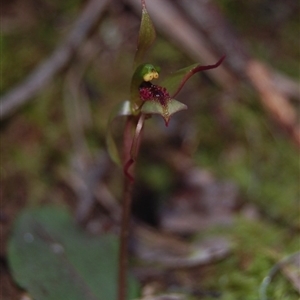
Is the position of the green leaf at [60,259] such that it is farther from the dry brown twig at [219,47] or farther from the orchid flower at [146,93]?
the dry brown twig at [219,47]

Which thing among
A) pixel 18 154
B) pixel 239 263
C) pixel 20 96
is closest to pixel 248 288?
pixel 239 263

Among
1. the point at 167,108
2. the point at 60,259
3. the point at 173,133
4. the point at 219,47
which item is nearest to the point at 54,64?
the point at 173,133

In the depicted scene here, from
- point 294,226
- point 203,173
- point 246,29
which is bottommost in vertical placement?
point 294,226

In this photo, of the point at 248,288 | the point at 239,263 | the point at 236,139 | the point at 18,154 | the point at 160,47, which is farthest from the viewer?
the point at 160,47

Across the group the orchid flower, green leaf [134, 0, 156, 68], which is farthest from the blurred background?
green leaf [134, 0, 156, 68]

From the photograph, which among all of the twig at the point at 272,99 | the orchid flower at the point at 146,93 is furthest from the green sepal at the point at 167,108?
the twig at the point at 272,99

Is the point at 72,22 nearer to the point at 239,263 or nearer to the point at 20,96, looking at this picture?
the point at 20,96

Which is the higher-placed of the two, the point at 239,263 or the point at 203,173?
the point at 203,173
